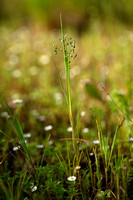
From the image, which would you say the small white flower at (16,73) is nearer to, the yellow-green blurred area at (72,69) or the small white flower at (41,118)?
the yellow-green blurred area at (72,69)

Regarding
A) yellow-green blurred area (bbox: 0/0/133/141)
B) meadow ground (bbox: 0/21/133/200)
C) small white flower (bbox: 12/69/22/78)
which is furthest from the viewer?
small white flower (bbox: 12/69/22/78)

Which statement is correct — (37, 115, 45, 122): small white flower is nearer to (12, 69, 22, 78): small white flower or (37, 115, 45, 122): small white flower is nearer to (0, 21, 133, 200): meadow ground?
(0, 21, 133, 200): meadow ground

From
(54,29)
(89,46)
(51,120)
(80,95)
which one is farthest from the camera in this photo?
(54,29)

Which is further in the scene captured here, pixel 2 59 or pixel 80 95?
pixel 2 59

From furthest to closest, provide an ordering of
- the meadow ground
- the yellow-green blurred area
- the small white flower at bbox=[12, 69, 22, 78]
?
the small white flower at bbox=[12, 69, 22, 78]
the yellow-green blurred area
the meadow ground

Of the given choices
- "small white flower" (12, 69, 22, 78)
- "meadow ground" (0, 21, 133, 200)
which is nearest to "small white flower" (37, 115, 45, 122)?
"meadow ground" (0, 21, 133, 200)

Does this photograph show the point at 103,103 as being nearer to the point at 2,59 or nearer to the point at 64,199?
the point at 64,199

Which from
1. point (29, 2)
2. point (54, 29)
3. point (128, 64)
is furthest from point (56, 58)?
point (29, 2)

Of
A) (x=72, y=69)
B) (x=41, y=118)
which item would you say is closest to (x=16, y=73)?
(x=72, y=69)

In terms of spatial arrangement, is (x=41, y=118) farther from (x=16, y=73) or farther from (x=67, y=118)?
(x=16, y=73)
